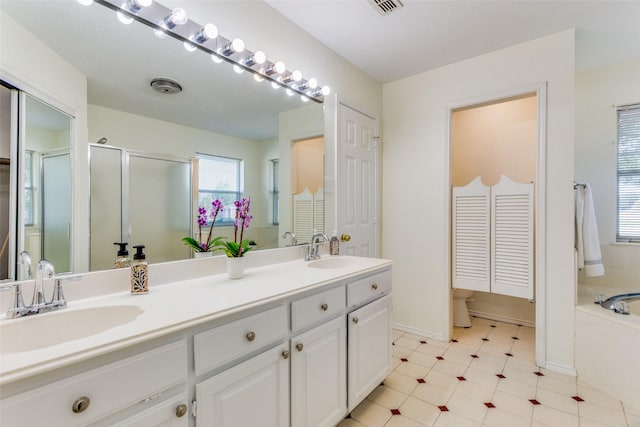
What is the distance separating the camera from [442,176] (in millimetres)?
2838

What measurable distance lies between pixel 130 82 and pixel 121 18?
0.87 ft

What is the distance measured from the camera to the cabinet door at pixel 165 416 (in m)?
0.86

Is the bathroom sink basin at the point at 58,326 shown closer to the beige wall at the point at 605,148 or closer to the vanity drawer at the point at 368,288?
the vanity drawer at the point at 368,288

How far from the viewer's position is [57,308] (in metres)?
1.05

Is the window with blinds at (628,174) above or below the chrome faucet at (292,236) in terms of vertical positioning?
above

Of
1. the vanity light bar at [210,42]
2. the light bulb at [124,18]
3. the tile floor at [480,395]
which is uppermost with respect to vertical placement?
the vanity light bar at [210,42]

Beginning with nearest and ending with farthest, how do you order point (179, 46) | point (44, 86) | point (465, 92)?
point (44, 86)
point (179, 46)
point (465, 92)

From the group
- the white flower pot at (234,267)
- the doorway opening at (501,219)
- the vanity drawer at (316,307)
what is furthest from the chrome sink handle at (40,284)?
the doorway opening at (501,219)

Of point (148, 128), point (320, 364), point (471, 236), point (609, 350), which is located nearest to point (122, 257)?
point (148, 128)

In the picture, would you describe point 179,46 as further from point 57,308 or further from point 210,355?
point 210,355

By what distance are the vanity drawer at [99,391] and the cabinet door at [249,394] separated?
5.9 inches

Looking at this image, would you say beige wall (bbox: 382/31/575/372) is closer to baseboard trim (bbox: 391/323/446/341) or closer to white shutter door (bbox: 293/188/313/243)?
baseboard trim (bbox: 391/323/446/341)

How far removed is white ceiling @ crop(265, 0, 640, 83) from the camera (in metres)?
2.02

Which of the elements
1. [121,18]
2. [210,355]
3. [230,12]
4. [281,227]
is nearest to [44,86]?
[121,18]
